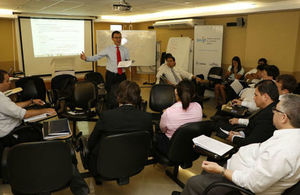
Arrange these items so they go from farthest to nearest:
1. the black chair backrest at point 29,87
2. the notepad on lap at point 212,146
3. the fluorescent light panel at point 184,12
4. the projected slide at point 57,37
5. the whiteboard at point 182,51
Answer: the projected slide at point 57,37 < the whiteboard at point 182,51 < the fluorescent light panel at point 184,12 < the black chair backrest at point 29,87 < the notepad on lap at point 212,146

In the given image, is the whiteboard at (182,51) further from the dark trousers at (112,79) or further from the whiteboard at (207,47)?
the dark trousers at (112,79)

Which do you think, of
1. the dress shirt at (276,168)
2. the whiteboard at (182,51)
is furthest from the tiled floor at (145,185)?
the whiteboard at (182,51)

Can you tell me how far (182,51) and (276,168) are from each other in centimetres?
623

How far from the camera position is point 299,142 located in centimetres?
140

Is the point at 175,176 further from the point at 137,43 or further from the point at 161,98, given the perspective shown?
the point at 137,43

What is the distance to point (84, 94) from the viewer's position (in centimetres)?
407

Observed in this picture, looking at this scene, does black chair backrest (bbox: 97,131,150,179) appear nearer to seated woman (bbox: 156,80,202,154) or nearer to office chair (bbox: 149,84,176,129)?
seated woman (bbox: 156,80,202,154)

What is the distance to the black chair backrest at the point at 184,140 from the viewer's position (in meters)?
2.09

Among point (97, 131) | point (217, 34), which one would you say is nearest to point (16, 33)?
point (217, 34)

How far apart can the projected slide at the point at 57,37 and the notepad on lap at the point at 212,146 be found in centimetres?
704

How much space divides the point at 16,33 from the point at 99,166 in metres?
6.77

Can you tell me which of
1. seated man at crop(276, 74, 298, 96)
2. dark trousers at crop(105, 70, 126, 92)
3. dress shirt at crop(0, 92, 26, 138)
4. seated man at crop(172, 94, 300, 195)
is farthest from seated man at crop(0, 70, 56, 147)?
seated man at crop(276, 74, 298, 96)

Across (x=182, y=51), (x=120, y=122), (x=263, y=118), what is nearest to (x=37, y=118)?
(x=120, y=122)

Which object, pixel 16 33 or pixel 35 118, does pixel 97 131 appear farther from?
pixel 16 33
